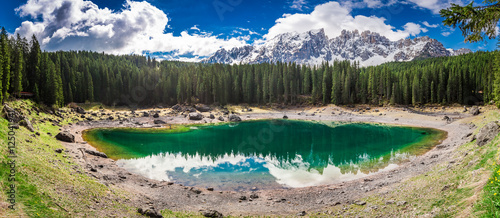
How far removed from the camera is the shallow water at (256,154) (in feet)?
82.4

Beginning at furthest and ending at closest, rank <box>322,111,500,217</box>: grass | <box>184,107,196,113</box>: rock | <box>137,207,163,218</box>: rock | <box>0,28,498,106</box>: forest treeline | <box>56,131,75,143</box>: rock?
<box>184,107,196,113</box>: rock < <box>0,28,498,106</box>: forest treeline < <box>56,131,75,143</box>: rock < <box>137,207,163,218</box>: rock < <box>322,111,500,217</box>: grass

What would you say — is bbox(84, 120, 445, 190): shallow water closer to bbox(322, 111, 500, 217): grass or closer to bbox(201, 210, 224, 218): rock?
bbox(201, 210, 224, 218): rock

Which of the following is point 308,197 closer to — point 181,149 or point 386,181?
point 386,181

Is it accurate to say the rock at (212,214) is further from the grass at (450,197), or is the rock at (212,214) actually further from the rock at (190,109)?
the rock at (190,109)

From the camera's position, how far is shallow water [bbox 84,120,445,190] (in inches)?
988

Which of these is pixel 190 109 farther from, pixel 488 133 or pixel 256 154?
pixel 488 133

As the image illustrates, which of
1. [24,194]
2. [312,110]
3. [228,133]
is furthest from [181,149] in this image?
[312,110]

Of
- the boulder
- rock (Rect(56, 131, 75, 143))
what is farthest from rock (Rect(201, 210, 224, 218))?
rock (Rect(56, 131, 75, 143))

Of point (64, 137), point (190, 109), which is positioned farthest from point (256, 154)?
point (190, 109)

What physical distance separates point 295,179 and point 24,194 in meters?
20.3

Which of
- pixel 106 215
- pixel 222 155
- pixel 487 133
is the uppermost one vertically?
pixel 487 133

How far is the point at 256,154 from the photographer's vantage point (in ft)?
120

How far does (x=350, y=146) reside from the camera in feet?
136

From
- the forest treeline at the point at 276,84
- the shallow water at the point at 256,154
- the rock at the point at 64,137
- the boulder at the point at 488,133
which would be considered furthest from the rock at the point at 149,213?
the forest treeline at the point at 276,84
